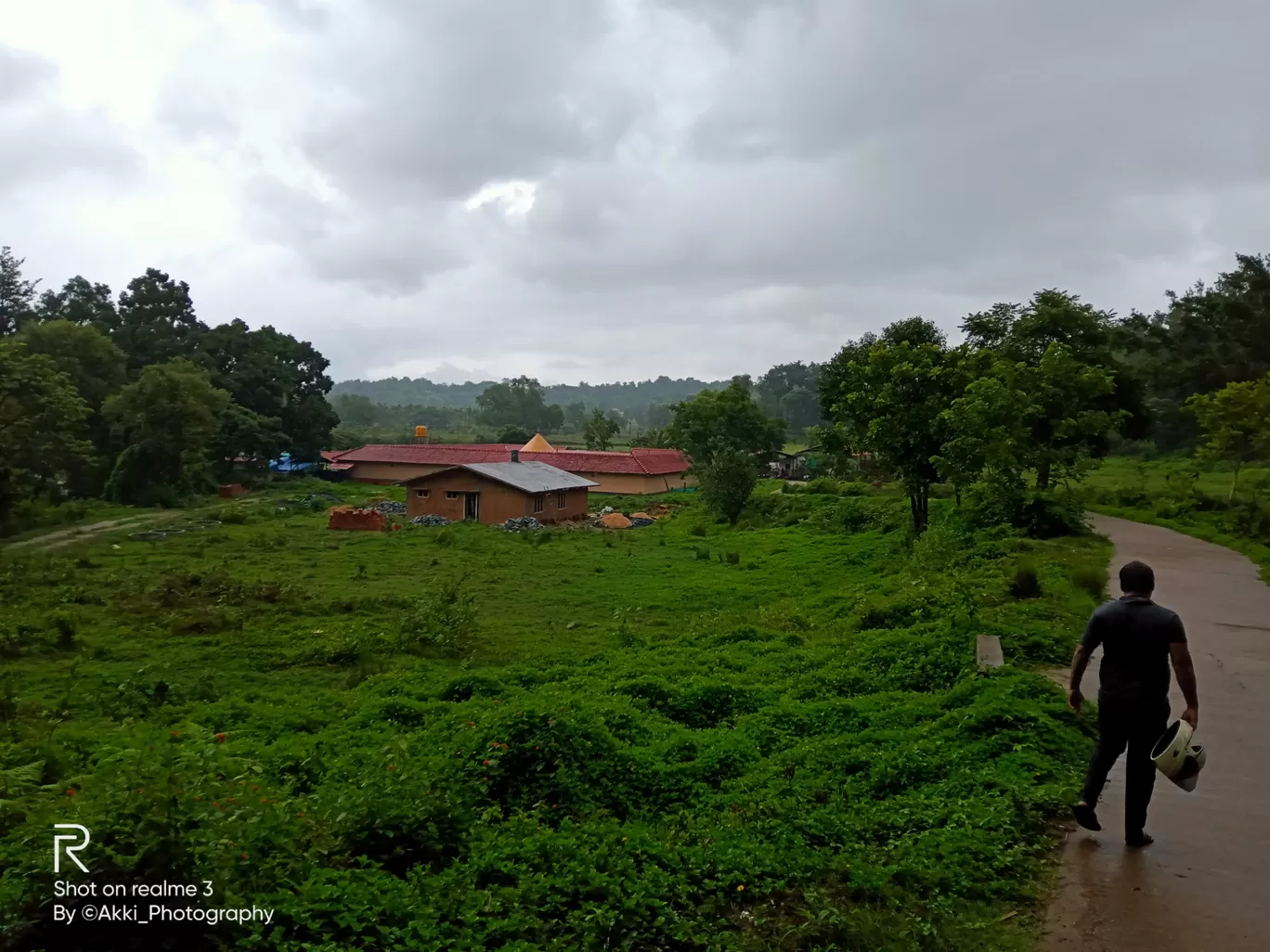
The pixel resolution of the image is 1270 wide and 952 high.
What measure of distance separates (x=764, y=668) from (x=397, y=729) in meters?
4.57

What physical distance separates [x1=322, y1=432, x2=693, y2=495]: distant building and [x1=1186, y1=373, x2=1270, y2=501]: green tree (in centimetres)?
3192

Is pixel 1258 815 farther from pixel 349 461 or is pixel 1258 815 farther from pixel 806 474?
pixel 349 461

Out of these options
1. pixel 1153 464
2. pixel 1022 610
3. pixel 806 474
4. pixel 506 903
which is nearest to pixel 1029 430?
pixel 1022 610

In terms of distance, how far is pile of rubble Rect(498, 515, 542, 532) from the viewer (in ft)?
112

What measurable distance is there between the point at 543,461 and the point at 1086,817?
51676mm

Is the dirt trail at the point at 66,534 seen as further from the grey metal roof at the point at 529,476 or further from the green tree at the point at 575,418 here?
the green tree at the point at 575,418

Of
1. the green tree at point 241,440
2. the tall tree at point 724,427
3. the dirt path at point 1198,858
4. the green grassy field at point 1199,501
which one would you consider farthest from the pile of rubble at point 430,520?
the dirt path at point 1198,858

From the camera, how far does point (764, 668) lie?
11.0 m

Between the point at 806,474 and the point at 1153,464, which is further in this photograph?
the point at 806,474

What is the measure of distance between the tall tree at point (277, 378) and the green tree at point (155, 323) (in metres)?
1.73

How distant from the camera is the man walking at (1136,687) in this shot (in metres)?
5.21

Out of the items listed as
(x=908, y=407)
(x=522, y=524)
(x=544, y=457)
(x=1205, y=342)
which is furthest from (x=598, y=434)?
(x=908, y=407)

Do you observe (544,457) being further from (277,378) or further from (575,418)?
(575,418)

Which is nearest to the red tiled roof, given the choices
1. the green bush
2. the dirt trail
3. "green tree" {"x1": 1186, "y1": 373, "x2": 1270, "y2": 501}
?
the dirt trail
